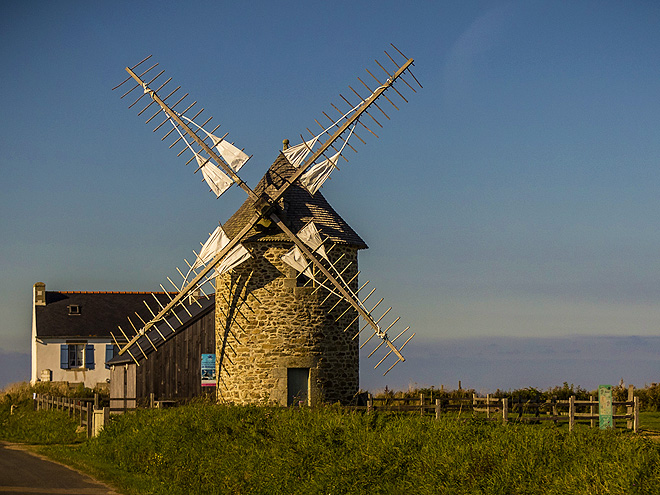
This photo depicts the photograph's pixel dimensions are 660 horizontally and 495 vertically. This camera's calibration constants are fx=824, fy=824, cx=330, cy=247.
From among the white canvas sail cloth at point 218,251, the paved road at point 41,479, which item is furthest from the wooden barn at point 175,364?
the paved road at point 41,479

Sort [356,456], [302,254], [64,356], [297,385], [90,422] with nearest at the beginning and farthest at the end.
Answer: [356,456], [297,385], [302,254], [90,422], [64,356]

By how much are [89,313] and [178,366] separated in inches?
766

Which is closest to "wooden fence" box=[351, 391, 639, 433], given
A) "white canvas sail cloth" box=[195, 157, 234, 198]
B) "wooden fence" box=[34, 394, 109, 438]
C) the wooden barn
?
the wooden barn

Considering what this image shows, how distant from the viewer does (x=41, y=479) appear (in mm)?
17484

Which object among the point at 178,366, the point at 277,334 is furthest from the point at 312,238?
the point at 178,366

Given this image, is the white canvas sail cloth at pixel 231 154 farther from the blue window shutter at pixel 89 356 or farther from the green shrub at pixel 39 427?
the blue window shutter at pixel 89 356

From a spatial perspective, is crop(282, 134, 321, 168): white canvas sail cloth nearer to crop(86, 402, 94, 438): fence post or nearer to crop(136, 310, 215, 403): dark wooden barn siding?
crop(136, 310, 215, 403): dark wooden barn siding

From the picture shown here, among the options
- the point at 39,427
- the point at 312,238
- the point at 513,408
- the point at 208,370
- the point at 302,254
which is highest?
the point at 312,238

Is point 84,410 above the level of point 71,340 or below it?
below

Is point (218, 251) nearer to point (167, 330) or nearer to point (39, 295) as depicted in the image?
point (167, 330)

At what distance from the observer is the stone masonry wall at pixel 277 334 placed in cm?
2442

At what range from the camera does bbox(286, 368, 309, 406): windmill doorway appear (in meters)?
24.5

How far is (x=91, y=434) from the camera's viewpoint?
25516 mm

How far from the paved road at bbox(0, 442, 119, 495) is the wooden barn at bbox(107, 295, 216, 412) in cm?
768
